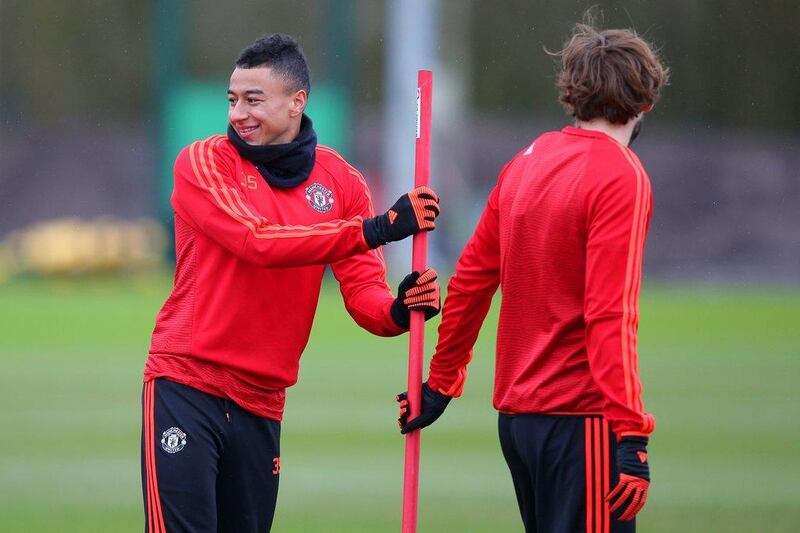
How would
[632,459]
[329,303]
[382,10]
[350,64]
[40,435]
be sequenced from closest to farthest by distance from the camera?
1. [632,459]
2. [40,435]
3. [329,303]
4. [350,64]
5. [382,10]

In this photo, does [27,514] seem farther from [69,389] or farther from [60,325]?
[60,325]

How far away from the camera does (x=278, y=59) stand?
5.25m

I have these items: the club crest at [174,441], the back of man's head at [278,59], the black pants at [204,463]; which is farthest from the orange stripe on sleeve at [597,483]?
the back of man's head at [278,59]

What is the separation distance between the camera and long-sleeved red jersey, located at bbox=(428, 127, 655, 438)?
14.1 ft

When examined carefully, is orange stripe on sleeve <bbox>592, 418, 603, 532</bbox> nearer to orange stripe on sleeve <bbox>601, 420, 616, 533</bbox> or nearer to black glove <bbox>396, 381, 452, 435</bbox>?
orange stripe on sleeve <bbox>601, 420, 616, 533</bbox>

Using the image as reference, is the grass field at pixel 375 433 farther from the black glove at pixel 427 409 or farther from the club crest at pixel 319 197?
the club crest at pixel 319 197

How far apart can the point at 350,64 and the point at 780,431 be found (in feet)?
62.0

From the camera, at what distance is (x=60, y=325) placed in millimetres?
20000

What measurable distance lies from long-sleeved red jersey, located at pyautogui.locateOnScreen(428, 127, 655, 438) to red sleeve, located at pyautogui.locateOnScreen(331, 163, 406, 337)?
59 centimetres

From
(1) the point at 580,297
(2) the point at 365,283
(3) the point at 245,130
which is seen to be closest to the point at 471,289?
(1) the point at 580,297

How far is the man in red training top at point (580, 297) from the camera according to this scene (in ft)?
14.1

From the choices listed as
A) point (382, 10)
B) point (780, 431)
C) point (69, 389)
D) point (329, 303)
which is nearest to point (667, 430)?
point (780, 431)

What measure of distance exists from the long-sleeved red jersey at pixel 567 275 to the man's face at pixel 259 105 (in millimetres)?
875

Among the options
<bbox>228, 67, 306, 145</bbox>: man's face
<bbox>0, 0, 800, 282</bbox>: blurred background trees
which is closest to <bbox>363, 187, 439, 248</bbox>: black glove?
<bbox>228, 67, 306, 145</bbox>: man's face
